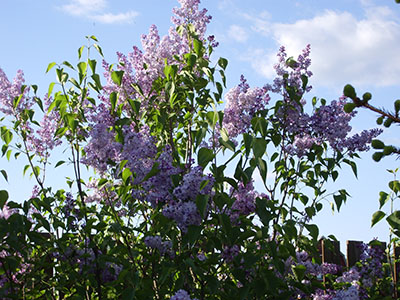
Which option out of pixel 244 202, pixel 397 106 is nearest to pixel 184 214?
pixel 244 202

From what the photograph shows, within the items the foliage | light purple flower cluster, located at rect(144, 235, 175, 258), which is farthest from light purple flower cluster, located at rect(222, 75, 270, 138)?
light purple flower cluster, located at rect(144, 235, 175, 258)

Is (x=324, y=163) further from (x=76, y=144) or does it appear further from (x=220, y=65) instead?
(x=76, y=144)

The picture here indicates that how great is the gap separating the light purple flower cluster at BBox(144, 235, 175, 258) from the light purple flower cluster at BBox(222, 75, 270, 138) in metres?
1.13

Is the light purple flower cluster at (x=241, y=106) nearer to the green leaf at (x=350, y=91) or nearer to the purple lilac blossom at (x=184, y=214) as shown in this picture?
the purple lilac blossom at (x=184, y=214)

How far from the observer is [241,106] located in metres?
3.52

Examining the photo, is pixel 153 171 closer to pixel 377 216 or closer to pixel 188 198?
pixel 188 198

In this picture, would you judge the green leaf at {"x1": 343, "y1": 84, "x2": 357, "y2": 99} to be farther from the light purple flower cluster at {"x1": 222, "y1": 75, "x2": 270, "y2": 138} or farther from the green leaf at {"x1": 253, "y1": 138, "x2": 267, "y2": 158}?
the light purple flower cluster at {"x1": 222, "y1": 75, "x2": 270, "y2": 138}

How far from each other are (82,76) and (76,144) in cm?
44

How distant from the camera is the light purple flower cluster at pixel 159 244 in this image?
2500mm

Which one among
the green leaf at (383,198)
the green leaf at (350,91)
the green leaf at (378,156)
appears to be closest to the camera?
the green leaf at (350,91)

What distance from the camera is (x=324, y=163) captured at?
11.4 feet

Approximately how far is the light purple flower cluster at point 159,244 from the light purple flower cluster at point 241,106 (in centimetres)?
113

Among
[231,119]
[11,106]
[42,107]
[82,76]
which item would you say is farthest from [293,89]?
[11,106]

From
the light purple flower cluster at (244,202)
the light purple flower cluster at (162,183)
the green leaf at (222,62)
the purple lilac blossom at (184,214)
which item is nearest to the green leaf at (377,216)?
the light purple flower cluster at (244,202)
